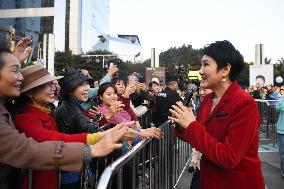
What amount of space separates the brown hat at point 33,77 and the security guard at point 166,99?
15.7ft

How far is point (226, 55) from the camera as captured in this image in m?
2.95

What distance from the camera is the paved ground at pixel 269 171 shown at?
652 centimetres

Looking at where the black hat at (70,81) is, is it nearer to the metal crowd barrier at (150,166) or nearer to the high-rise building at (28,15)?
the metal crowd barrier at (150,166)

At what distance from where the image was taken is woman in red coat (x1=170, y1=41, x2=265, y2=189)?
263cm

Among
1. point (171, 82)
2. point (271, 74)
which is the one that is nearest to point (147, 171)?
point (171, 82)

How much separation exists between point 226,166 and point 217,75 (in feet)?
2.36

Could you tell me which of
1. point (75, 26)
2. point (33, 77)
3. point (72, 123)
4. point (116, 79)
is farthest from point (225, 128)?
point (75, 26)

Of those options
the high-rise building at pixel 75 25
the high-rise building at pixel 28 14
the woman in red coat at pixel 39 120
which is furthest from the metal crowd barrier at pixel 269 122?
the high-rise building at pixel 75 25

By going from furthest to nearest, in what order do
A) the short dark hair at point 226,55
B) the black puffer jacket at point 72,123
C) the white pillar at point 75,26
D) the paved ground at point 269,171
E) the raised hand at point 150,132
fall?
the white pillar at point 75,26 < the paved ground at point 269,171 < the black puffer jacket at point 72,123 < the raised hand at point 150,132 < the short dark hair at point 226,55

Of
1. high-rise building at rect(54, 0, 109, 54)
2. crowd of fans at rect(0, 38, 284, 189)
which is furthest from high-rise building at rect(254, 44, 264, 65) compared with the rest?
high-rise building at rect(54, 0, 109, 54)

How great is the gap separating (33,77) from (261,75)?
86.3 ft

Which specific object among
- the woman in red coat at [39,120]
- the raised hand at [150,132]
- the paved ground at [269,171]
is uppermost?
the woman in red coat at [39,120]

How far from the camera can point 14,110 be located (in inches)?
108

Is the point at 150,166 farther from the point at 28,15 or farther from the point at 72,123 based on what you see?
the point at 28,15
